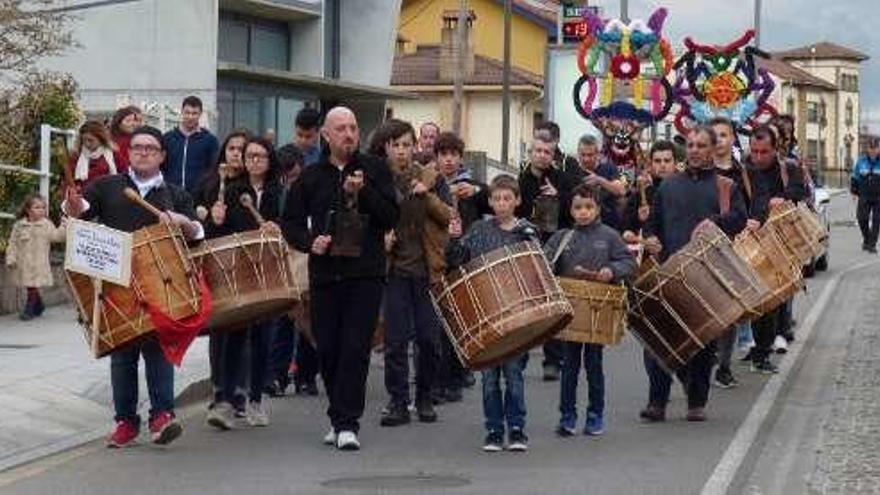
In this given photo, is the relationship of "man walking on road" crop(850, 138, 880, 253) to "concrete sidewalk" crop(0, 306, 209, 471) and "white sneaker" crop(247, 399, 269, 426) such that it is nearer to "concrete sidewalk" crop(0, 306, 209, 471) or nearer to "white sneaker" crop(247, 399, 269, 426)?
"concrete sidewalk" crop(0, 306, 209, 471)

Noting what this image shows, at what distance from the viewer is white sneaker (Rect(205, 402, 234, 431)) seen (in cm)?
1094

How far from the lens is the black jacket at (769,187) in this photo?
12.7 m

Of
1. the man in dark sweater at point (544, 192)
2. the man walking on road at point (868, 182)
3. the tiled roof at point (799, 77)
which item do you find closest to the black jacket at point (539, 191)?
the man in dark sweater at point (544, 192)

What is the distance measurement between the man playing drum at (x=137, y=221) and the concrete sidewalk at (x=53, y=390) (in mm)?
483

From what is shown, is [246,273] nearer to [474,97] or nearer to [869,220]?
[869,220]

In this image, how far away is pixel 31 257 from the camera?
1677cm

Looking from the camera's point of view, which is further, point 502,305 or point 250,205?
point 250,205

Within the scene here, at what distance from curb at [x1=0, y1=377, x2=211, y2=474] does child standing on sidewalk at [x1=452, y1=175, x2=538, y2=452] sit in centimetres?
251

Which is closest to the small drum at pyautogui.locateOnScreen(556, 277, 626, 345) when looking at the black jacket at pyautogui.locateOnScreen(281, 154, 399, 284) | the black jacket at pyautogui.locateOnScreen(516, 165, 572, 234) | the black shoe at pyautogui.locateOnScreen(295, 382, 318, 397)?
the black jacket at pyautogui.locateOnScreen(281, 154, 399, 284)

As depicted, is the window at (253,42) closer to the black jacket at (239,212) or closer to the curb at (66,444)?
the curb at (66,444)

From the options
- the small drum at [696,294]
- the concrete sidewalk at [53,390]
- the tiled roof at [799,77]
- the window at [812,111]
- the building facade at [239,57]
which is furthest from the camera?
the window at [812,111]

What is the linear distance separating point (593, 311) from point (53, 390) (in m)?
3.99

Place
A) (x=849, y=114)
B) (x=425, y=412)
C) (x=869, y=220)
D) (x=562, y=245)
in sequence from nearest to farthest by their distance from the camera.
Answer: (x=562, y=245), (x=425, y=412), (x=869, y=220), (x=849, y=114)

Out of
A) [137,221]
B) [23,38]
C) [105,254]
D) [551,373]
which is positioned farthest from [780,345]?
[23,38]
